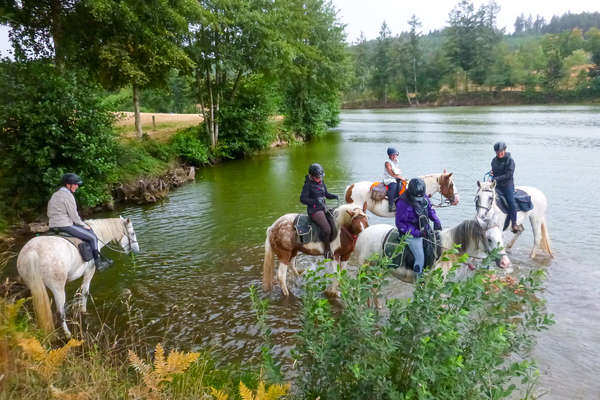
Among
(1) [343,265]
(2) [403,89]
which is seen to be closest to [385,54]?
(2) [403,89]

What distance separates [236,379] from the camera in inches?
202

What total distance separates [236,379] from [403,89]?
101713 mm

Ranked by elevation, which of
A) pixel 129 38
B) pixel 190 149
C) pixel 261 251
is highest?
pixel 129 38

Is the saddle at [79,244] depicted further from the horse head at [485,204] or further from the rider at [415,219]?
the horse head at [485,204]

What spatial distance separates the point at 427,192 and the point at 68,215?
29.9 ft

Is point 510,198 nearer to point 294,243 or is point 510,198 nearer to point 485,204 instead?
point 485,204

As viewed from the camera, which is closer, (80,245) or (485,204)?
(80,245)

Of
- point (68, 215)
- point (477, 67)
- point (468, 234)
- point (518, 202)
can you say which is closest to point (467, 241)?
point (468, 234)

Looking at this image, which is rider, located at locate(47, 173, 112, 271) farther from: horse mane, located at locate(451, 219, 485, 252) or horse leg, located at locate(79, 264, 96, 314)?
horse mane, located at locate(451, 219, 485, 252)

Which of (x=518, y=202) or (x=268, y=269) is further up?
(x=518, y=202)

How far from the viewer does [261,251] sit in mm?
10430

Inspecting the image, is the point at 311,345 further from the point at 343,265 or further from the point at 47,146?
the point at 47,146

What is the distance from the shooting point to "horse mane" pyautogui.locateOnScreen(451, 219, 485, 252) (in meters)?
6.66

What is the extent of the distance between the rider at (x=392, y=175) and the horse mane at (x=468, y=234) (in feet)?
13.0
